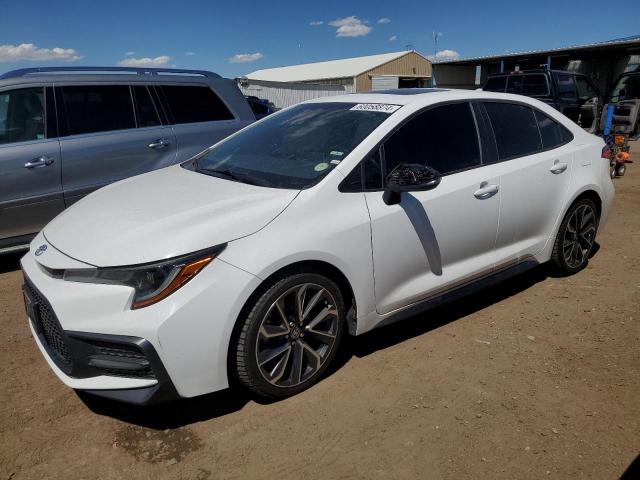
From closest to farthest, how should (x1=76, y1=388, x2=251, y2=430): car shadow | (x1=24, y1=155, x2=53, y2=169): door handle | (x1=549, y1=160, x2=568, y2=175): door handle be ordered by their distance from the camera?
(x1=76, y1=388, x2=251, y2=430): car shadow → (x1=549, y1=160, x2=568, y2=175): door handle → (x1=24, y1=155, x2=53, y2=169): door handle

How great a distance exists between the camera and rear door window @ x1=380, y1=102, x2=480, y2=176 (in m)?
3.17

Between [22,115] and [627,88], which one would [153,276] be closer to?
[22,115]

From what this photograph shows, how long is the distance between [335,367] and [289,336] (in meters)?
0.56

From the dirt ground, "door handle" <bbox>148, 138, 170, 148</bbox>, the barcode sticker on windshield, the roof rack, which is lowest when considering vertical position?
the dirt ground

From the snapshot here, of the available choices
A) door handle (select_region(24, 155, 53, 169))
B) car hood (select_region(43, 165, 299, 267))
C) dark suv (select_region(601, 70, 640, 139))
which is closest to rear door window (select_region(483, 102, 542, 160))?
car hood (select_region(43, 165, 299, 267))

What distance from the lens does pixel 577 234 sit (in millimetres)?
4438

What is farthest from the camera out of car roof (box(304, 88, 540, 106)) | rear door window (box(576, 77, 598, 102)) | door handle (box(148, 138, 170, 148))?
rear door window (box(576, 77, 598, 102))

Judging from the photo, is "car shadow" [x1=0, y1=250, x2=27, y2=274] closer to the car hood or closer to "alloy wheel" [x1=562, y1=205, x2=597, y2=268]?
the car hood

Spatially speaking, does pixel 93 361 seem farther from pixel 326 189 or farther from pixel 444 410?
pixel 444 410

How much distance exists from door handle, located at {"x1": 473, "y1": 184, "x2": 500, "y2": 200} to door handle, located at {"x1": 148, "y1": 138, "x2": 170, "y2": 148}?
348cm

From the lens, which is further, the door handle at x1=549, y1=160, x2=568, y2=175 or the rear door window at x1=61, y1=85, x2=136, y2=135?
the rear door window at x1=61, y1=85, x2=136, y2=135

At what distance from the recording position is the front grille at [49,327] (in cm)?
247

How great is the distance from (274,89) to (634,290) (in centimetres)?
4036

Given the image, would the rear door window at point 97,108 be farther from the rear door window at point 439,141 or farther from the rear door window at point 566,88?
the rear door window at point 566,88
